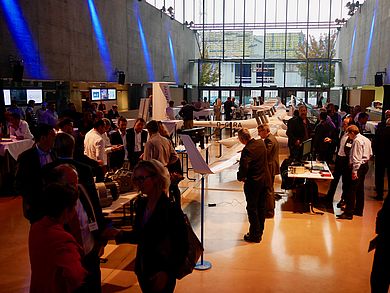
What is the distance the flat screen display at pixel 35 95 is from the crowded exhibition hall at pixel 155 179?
0.04 m

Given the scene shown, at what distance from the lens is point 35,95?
40.8ft

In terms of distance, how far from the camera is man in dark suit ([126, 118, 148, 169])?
7.59 metres

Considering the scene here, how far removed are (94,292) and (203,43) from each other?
2927 cm

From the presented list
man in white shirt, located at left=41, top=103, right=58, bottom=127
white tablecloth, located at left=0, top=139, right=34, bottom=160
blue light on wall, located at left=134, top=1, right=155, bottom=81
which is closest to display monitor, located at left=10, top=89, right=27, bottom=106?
man in white shirt, located at left=41, top=103, right=58, bottom=127

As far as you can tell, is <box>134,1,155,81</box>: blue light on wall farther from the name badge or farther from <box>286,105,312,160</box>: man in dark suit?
the name badge

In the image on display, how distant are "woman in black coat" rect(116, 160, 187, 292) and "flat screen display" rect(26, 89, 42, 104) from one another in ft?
35.8

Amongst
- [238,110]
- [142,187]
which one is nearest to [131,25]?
[238,110]

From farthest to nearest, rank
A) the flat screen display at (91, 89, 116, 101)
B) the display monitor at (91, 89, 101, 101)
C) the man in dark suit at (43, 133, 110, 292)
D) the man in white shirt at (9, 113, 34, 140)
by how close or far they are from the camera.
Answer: the flat screen display at (91, 89, 116, 101), the display monitor at (91, 89, 101, 101), the man in white shirt at (9, 113, 34, 140), the man in dark suit at (43, 133, 110, 292)

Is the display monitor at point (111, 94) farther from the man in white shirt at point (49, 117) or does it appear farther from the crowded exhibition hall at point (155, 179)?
the man in white shirt at point (49, 117)

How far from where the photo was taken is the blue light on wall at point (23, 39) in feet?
34.5

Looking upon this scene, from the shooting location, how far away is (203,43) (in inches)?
1214

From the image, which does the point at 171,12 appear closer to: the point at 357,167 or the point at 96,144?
the point at 96,144

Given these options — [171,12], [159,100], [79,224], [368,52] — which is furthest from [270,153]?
[171,12]

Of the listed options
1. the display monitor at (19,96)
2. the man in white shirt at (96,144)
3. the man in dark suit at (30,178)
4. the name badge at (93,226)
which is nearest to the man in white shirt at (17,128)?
the man in white shirt at (96,144)
